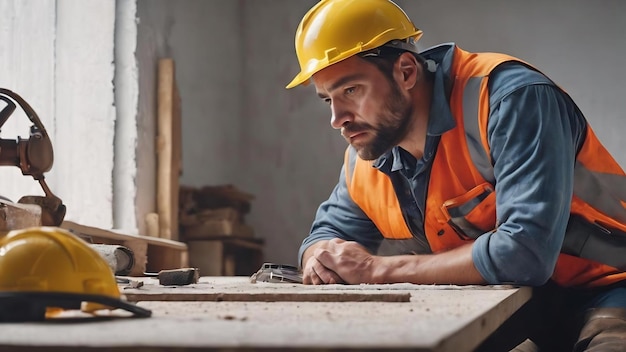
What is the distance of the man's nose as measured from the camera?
279cm

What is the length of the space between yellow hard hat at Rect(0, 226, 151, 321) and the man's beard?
160 cm

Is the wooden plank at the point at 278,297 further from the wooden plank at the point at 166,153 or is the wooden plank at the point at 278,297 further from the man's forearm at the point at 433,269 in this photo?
the wooden plank at the point at 166,153

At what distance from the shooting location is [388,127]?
9.30 ft

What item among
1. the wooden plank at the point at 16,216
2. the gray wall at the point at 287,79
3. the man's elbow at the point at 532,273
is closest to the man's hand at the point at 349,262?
the man's elbow at the point at 532,273

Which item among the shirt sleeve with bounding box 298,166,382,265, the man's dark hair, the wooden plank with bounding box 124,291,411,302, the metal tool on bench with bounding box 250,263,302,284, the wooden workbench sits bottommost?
the metal tool on bench with bounding box 250,263,302,284

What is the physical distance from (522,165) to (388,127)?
580mm

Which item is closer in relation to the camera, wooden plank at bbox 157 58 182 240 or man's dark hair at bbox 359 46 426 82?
man's dark hair at bbox 359 46 426 82

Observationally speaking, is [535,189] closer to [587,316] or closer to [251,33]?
[587,316]

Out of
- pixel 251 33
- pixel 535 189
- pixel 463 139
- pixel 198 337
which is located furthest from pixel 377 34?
pixel 251 33

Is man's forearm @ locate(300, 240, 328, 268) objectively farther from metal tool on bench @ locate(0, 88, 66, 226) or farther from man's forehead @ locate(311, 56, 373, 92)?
metal tool on bench @ locate(0, 88, 66, 226)

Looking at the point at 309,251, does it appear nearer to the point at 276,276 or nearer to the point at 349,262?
the point at 276,276

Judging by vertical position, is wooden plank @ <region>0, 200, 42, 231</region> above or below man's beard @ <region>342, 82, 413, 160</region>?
below

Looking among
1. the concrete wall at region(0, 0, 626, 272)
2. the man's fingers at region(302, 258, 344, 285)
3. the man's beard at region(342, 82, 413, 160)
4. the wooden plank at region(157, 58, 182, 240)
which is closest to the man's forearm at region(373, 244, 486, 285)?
the man's fingers at region(302, 258, 344, 285)

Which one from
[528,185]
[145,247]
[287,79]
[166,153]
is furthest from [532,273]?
[287,79]
